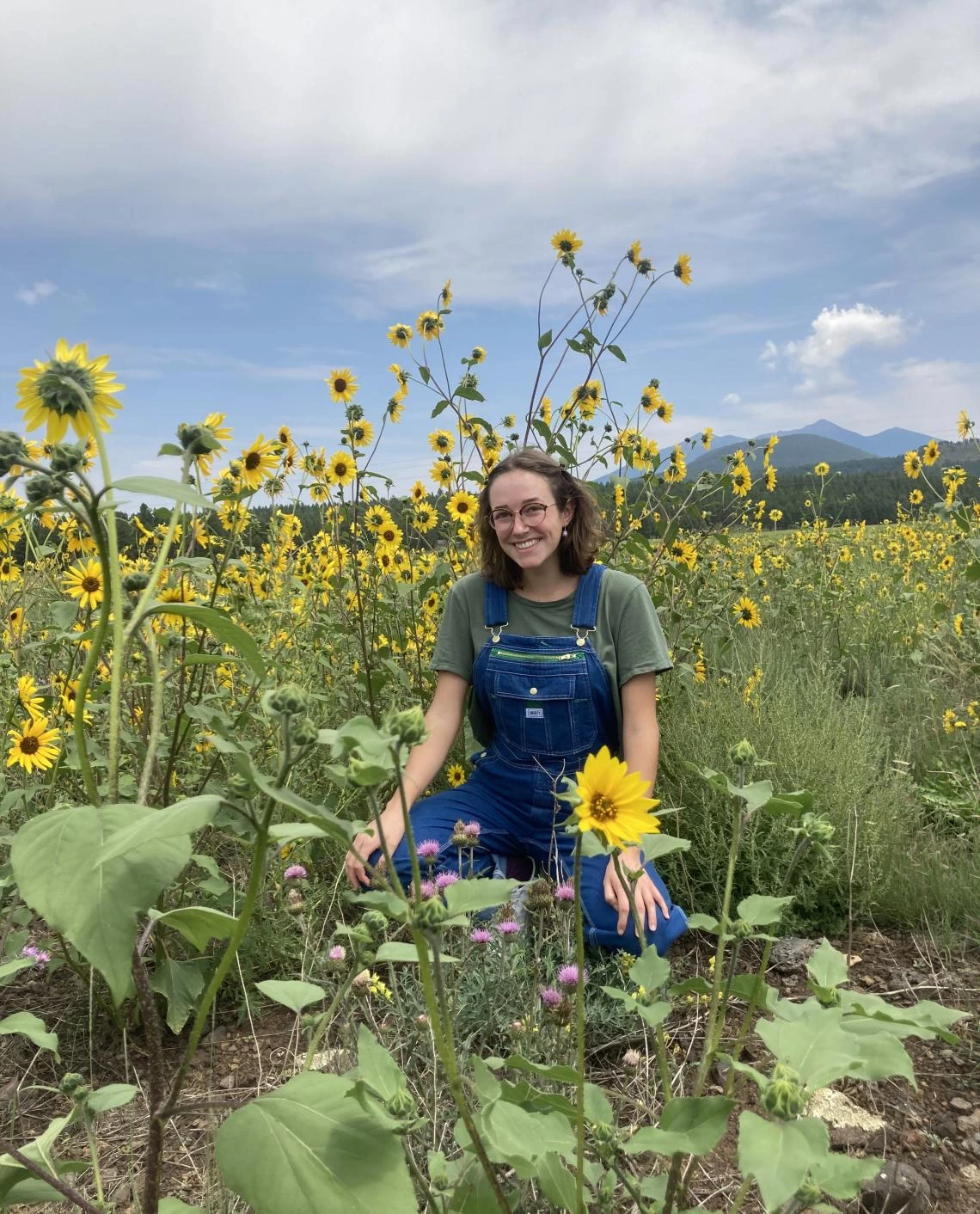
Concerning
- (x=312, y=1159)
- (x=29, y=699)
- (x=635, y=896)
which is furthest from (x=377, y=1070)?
(x=29, y=699)

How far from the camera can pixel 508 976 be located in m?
1.98

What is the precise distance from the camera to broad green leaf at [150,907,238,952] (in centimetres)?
98

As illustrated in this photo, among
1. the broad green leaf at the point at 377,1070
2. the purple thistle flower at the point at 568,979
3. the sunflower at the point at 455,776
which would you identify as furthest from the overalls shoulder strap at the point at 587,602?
the broad green leaf at the point at 377,1070

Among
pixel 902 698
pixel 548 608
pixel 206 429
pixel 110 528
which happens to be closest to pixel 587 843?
pixel 110 528

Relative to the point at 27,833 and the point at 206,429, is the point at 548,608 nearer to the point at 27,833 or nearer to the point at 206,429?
the point at 206,429

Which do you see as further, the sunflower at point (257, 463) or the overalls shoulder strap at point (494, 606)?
the overalls shoulder strap at point (494, 606)

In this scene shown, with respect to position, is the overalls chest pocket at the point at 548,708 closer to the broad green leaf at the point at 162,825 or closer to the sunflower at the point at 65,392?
the sunflower at the point at 65,392

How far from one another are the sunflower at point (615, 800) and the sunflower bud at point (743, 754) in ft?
0.47

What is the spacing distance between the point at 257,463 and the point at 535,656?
1.06m

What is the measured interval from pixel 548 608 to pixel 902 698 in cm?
241

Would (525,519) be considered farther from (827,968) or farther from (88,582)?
(827,968)

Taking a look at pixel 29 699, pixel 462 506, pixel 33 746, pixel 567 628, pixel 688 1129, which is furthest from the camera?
pixel 462 506

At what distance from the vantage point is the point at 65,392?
1101 mm

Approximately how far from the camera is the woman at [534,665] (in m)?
2.74
